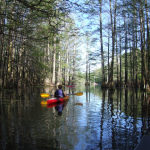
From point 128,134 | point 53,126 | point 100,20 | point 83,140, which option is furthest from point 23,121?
point 100,20

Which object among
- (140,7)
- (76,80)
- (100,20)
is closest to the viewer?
(140,7)

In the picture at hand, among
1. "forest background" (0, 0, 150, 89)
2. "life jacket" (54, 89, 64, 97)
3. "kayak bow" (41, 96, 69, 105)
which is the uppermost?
"forest background" (0, 0, 150, 89)

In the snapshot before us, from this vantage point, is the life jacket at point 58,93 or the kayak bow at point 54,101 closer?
the kayak bow at point 54,101

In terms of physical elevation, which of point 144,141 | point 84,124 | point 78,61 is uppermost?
point 78,61

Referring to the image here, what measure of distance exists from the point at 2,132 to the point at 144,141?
3.08m

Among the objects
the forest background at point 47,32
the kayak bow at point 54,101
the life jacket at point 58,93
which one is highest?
the forest background at point 47,32

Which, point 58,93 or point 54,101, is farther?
point 58,93

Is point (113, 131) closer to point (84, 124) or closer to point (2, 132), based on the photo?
point (84, 124)

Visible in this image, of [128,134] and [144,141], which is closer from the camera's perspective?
[144,141]

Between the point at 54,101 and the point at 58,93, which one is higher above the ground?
the point at 58,93

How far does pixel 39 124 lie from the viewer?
14.6 ft

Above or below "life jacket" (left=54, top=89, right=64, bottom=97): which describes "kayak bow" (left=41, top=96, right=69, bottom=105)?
below

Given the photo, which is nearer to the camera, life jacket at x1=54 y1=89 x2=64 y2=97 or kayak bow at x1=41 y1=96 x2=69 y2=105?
kayak bow at x1=41 y1=96 x2=69 y2=105

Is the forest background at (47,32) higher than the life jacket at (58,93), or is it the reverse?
the forest background at (47,32)
